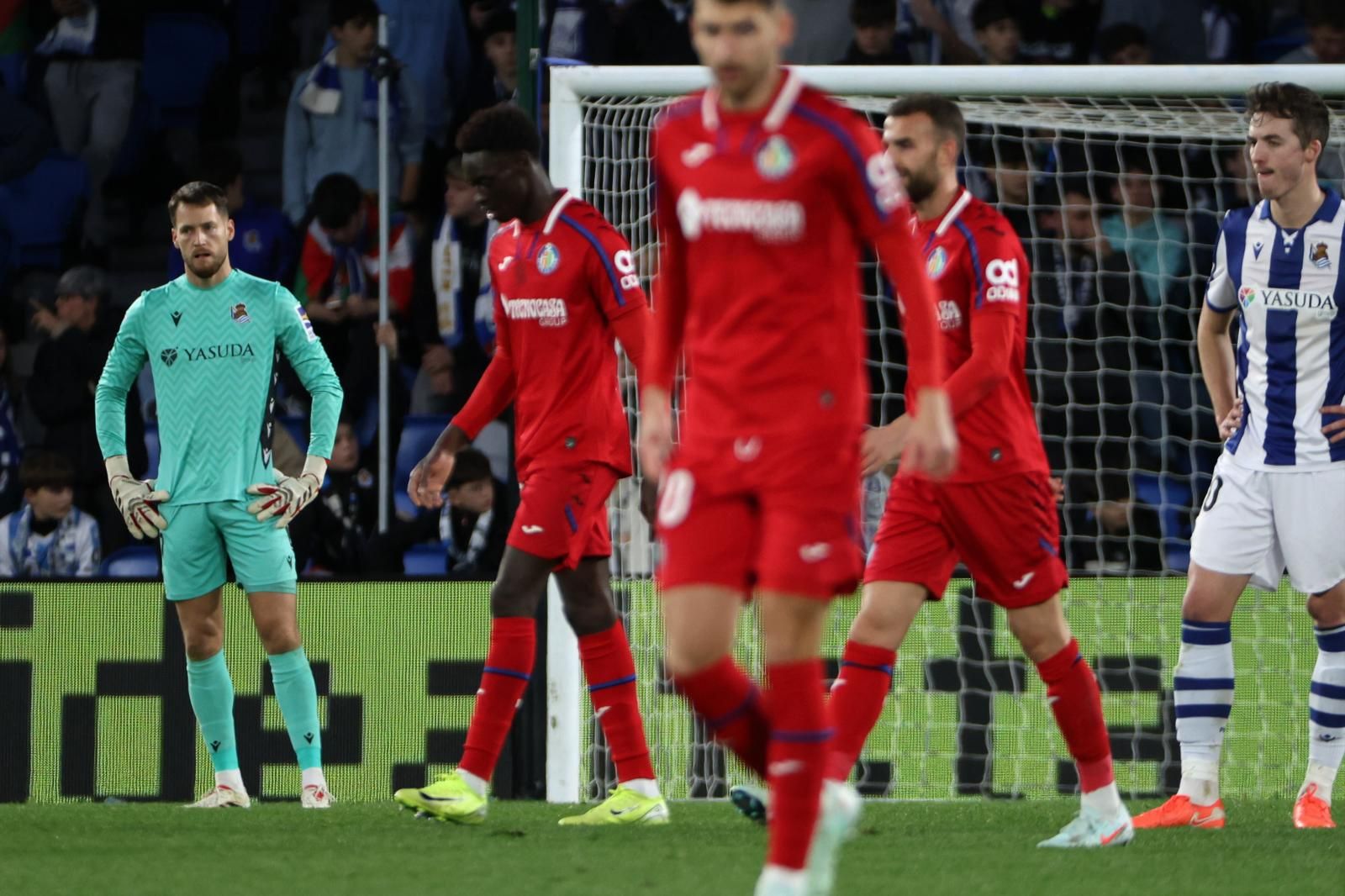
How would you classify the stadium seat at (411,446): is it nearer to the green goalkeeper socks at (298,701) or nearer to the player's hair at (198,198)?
the green goalkeeper socks at (298,701)

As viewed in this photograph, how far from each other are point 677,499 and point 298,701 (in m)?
3.43

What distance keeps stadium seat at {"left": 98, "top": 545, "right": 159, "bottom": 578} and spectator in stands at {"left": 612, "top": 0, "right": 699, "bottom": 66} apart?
3.75 meters

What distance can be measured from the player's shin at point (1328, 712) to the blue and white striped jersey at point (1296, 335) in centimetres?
62

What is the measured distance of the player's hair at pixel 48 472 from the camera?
943 cm

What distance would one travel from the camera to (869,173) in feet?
13.0

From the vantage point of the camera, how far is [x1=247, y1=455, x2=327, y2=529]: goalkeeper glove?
691cm

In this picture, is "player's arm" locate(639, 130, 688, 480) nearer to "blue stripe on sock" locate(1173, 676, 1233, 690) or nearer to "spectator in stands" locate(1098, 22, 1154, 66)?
"blue stripe on sock" locate(1173, 676, 1233, 690)

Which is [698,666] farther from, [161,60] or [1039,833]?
[161,60]

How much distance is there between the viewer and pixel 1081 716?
17.4 ft

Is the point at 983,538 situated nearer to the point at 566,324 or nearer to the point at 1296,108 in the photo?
the point at 566,324

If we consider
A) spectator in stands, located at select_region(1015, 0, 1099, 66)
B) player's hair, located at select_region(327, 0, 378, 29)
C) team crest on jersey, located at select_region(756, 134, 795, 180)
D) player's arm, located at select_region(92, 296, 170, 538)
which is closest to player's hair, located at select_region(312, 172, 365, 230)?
player's hair, located at select_region(327, 0, 378, 29)

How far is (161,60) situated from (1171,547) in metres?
6.92

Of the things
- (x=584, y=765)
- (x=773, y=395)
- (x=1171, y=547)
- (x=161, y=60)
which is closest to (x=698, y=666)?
(x=773, y=395)

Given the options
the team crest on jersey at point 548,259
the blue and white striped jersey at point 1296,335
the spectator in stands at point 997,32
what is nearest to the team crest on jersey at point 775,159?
the team crest on jersey at point 548,259
